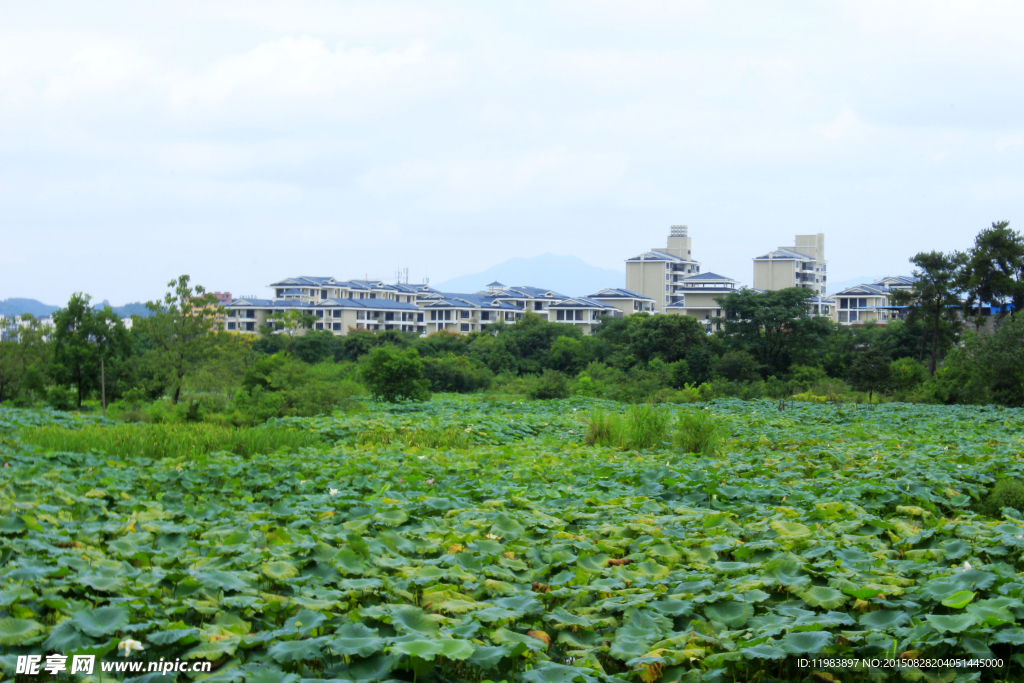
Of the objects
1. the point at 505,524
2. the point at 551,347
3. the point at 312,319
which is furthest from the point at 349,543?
the point at 312,319

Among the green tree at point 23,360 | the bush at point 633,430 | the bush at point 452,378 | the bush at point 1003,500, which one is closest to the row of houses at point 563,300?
the bush at point 452,378

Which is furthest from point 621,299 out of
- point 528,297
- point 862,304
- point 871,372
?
point 871,372

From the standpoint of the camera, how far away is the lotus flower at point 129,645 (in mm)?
2615

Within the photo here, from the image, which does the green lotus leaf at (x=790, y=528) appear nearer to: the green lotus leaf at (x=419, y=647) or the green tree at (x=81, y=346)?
the green lotus leaf at (x=419, y=647)

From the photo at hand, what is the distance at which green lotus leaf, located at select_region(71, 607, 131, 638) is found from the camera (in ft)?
9.15

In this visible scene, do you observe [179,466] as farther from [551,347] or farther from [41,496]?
[551,347]

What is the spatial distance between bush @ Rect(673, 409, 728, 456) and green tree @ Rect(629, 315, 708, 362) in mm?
22032

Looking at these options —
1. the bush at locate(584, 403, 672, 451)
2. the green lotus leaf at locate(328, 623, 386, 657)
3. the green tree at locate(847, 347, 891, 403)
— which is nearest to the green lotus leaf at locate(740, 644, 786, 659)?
the green lotus leaf at locate(328, 623, 386, 657)

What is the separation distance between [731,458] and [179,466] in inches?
215

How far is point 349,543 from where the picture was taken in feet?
13.3

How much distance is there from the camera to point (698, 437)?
930 centimetres

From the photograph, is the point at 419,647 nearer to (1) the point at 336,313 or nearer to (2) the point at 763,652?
(2) the point at 763,652

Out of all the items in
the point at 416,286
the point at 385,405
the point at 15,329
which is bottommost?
the point at 385,405

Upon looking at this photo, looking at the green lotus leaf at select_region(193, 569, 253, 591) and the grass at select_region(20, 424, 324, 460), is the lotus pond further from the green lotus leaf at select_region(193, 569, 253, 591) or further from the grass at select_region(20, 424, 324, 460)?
the grass at select_region(20, 424, 324, 460)
